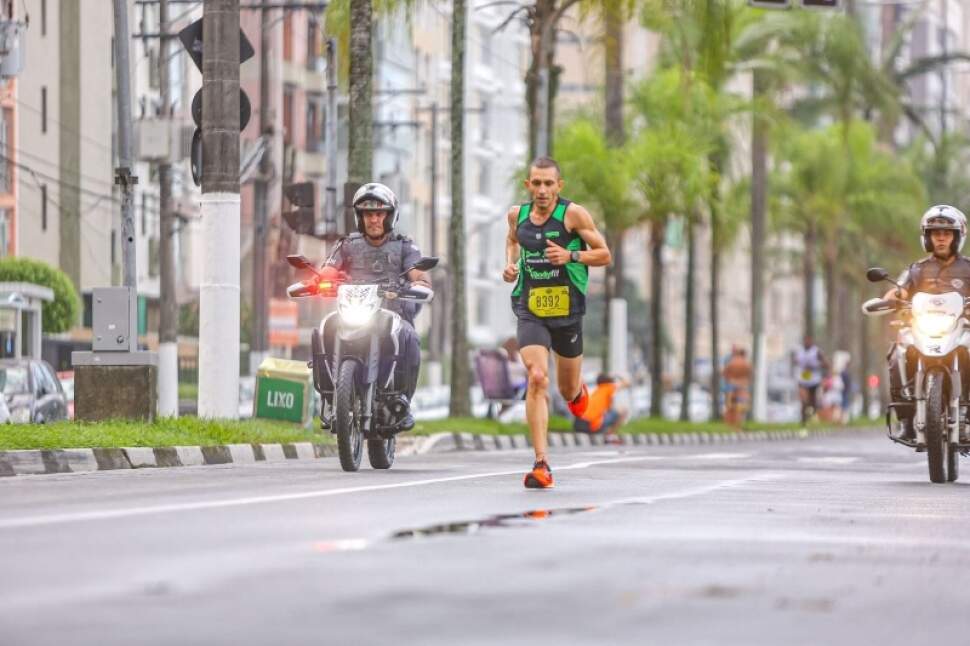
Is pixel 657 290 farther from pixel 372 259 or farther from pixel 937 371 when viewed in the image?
pixel 937 371

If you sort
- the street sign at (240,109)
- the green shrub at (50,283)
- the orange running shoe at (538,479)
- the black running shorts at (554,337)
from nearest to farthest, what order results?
the orange running shoe at (538,479), the black running shorts at (554,337), the street sign at (240,109), the green shrub at (50,283)

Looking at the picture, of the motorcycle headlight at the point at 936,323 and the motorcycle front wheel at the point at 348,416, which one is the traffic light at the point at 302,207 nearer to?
the motorcycle front wheel at the point at 348,416

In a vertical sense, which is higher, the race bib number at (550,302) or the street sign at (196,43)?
the street sign at (196,43)

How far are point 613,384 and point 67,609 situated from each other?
3398 cm

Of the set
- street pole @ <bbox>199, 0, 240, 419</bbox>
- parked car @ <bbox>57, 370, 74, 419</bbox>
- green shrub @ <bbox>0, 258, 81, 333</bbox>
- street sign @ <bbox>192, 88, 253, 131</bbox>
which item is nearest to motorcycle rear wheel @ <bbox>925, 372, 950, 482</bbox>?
street pole @ <bbox>199, 0, 240, 419</bbox>

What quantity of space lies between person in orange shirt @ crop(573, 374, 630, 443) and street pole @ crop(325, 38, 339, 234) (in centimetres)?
542

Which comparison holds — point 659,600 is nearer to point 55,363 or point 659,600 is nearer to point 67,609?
point 67,609

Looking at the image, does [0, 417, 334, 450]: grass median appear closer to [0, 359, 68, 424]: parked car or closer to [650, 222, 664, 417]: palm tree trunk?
[0, 359, 68, 424]: parked car

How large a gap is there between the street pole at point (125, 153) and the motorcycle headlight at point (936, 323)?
10776mm

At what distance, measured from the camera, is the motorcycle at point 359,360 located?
16.9m

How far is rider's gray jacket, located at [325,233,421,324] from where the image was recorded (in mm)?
17516

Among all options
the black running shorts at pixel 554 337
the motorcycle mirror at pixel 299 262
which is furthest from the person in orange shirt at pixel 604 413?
the black running shorts at pixel 554 337

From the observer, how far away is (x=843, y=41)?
2467 inches

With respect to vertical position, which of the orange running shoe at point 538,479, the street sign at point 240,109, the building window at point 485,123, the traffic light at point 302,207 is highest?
the building window at point 485,123
